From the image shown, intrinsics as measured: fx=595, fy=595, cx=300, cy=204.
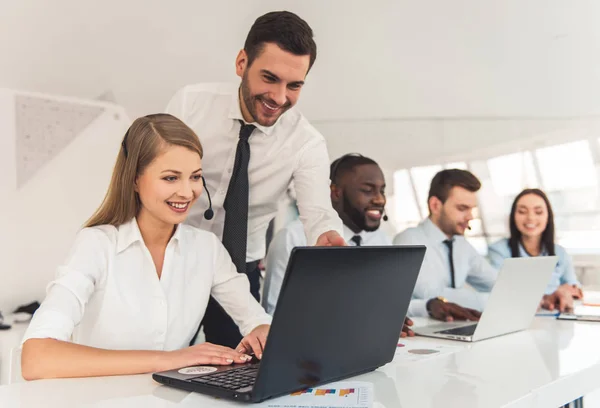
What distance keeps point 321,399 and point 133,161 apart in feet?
2.79

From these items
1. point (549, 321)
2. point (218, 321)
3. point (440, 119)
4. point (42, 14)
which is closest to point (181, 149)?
point (218, 321)

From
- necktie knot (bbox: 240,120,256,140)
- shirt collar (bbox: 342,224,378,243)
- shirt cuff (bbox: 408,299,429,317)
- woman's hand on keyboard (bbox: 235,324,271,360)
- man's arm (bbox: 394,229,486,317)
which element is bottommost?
woman's hand on keyboard (bbox: 235,324,271,360)

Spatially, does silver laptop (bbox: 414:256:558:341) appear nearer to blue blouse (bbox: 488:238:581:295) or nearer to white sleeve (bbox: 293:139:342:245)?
white sleeve (bbox: 293:139:342:245)

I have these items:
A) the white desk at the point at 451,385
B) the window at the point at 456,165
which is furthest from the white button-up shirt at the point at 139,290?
the window at the point at 456,165

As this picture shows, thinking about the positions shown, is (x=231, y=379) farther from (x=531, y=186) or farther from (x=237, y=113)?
(x=531, y=186)

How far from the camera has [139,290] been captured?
1.43 m

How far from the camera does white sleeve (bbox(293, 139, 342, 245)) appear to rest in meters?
2.01

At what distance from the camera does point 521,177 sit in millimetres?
3770

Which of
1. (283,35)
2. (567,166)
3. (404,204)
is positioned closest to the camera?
(283,35)

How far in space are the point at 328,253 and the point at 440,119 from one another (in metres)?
3.01

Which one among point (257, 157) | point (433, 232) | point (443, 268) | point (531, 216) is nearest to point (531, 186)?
point (531, 216)

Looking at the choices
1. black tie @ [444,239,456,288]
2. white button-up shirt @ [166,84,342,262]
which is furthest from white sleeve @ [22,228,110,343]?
black tie @ [444,239,456,288]

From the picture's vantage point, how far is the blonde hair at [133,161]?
148 cm

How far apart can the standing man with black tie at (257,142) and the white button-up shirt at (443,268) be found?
30.4 inches
